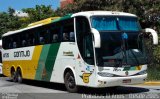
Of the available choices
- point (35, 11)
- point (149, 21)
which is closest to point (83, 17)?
point (149, 21)

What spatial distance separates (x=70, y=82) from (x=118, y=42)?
2934 mm

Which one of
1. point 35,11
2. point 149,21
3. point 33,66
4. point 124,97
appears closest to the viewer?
point 124,97

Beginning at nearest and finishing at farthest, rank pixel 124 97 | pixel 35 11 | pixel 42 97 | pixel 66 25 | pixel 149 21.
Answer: pixel 124 97, pixel 42 97, pixel 66 25, pixel 149 21, pixel 35 11

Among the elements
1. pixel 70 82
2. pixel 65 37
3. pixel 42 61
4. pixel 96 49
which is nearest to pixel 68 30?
pixel 65 37

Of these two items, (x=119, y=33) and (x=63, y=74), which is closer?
(x=119, y=33)

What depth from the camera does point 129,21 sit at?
635 inches

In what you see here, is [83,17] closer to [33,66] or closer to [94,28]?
[94,28]

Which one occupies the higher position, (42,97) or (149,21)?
(149,21)

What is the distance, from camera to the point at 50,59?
Answer: 19031mm

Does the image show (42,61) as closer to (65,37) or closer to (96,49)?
(65,37)

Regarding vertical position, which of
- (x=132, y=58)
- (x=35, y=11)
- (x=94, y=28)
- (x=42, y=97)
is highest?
(x=35, y=11)

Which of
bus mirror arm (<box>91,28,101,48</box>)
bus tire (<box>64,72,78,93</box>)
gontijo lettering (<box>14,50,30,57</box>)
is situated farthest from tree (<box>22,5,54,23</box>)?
bus mirror arm (<box>91,28,101,48</box>)

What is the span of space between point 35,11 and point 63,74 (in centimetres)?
2721

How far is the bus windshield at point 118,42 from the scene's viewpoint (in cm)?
1508
